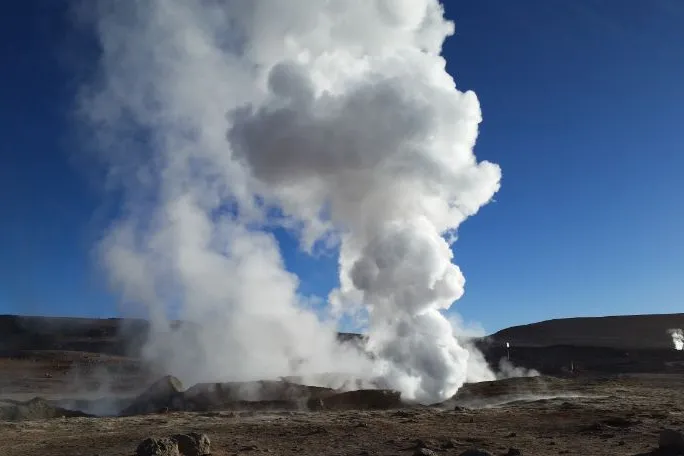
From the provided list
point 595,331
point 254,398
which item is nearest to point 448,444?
point 254,398

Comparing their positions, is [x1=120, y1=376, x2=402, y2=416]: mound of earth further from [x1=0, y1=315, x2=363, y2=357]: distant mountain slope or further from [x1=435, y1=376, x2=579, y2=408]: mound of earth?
[x1=0, y1=315, x2=363, y2=357]: distant mountain slope

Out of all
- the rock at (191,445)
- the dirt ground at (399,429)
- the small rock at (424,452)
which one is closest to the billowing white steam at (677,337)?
the dirt ground at (399,429)

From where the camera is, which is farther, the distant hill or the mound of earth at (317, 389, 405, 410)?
the distant hill

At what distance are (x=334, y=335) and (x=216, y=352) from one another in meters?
10.5

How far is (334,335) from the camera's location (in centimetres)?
5625

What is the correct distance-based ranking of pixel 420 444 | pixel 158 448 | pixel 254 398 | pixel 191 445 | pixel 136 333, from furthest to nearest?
1. pixel 136 333
2. pixel 254 398
3. pixel 420 444
4. pixel 191 445
5. pixel 158 448

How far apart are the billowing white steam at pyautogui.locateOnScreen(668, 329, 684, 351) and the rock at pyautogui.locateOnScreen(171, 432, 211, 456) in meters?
83.2

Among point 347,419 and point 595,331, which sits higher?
point 595,331

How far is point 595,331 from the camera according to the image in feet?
381

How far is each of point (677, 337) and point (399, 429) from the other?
88421mm

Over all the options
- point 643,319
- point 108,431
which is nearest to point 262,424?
point 108,431

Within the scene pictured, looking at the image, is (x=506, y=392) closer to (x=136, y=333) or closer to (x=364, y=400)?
(x=364, y=400)

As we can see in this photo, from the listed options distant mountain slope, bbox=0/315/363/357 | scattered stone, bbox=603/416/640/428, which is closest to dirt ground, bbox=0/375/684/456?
scattered stone, bbox=603/416/640/428

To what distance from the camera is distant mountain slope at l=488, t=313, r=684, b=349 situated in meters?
103
